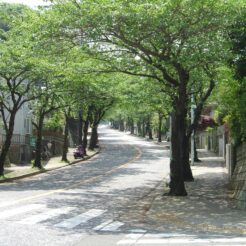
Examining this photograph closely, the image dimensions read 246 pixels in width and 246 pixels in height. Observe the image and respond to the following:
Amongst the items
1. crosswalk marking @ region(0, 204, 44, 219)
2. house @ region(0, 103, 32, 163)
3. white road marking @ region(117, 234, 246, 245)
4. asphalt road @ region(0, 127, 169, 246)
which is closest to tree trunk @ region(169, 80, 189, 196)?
asphalt road @ region(0, 127, 169, 246)

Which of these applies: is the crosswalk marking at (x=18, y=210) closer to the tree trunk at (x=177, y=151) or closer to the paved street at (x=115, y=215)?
the paved street at (x=115, y=215)

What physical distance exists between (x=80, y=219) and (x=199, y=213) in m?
3.47

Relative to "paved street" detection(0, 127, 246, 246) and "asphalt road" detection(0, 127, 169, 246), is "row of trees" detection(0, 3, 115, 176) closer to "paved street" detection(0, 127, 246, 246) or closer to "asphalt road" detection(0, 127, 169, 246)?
"asphalt road" detection(0, 127, 169, 246)

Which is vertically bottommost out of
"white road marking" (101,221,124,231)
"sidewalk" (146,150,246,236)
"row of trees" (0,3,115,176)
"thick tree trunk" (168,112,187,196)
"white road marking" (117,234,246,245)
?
"sidewalk" (146,150,246,236)

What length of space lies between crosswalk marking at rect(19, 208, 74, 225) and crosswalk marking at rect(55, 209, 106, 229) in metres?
0.60

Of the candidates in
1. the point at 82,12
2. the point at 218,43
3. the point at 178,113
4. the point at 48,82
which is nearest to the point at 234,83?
the point at 178,113

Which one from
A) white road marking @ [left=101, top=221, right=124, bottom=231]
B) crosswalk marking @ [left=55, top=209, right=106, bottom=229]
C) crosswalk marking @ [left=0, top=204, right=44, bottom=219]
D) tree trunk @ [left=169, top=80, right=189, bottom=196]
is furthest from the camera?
tree trunk @ [left=169, top=80, right=189, bottom=196]

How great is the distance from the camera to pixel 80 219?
1296 cm

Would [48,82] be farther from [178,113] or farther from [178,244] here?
[178,244]

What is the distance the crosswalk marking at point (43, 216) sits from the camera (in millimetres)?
12042

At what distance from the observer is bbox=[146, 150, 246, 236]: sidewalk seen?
38.5 ft

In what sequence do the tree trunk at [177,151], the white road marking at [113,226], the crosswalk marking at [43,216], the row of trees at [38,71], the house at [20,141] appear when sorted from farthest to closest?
the house at [20,141], the tree trunk at [177,151], the row of trees at [38,71], the crosswalk marking at [43,216], the white road marking at [113,226]

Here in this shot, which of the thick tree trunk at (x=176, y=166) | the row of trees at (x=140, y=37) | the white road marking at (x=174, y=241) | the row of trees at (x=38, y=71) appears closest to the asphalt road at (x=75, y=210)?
the white road marking at (x=174, y=241)

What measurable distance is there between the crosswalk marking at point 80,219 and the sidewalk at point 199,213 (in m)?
1.53
